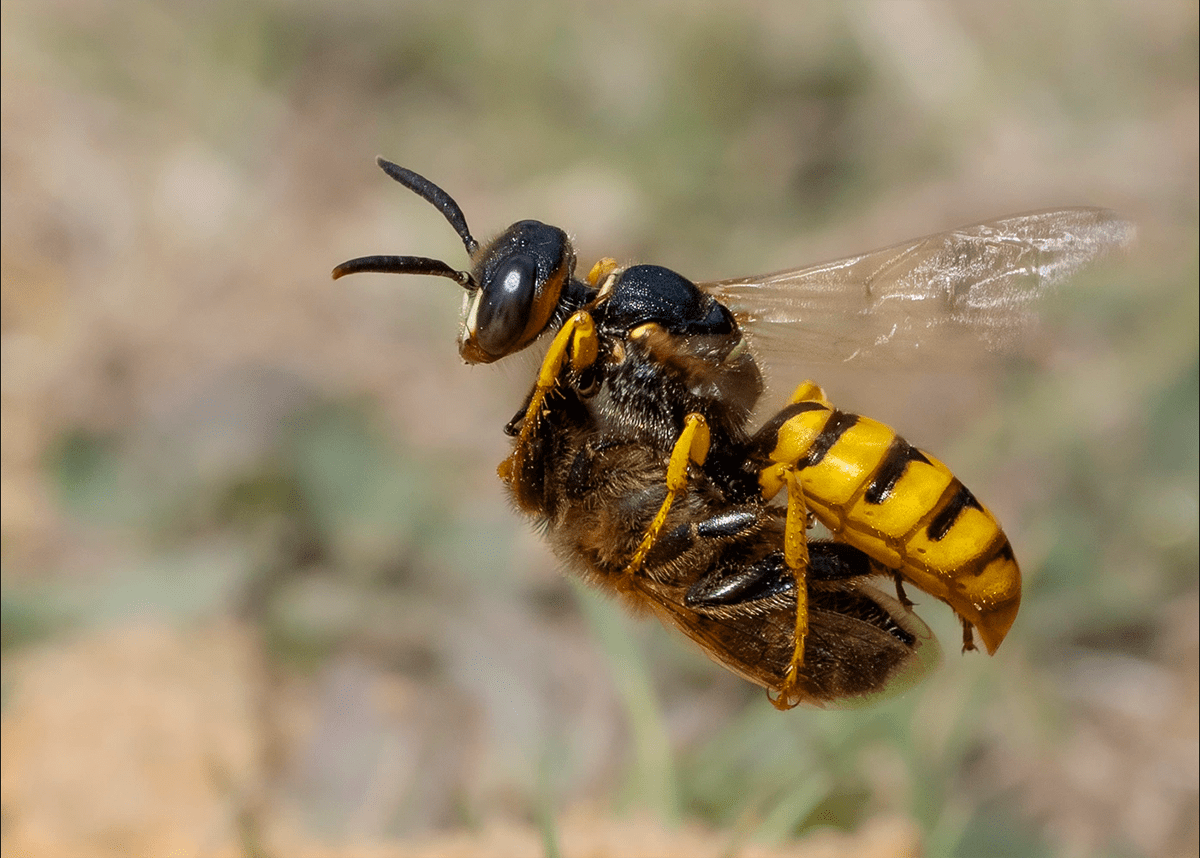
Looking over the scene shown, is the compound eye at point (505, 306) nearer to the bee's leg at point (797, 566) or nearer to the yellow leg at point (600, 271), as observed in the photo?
the yellow leg at point (600, 271)

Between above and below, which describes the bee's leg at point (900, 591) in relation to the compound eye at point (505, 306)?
below

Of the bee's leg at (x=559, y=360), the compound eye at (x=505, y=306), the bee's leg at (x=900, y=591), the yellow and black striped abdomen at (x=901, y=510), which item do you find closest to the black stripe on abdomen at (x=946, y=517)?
the yellow and black striped abdomen at (x=901, y=510)

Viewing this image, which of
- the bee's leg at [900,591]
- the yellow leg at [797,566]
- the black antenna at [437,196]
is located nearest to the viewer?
the yellow leg at [797,566]

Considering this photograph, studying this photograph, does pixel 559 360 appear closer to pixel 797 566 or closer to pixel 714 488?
pixel 714 488

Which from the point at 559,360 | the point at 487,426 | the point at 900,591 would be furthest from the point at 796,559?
the point at 487,426

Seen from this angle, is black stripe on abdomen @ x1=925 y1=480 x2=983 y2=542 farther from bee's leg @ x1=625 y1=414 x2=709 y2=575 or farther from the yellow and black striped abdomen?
bee's leg @ x1=625 y1=414 x2=709 y2=575

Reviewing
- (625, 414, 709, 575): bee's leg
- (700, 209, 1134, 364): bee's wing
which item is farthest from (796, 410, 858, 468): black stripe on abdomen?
(700, 209, 1134, 364): bee's wing

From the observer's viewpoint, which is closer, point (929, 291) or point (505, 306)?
point (505, 306)
